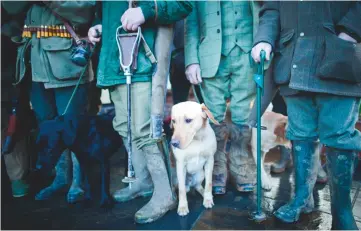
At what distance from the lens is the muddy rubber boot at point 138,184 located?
2.67 m

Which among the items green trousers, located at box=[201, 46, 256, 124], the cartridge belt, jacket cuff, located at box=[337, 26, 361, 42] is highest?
the cartridge belt

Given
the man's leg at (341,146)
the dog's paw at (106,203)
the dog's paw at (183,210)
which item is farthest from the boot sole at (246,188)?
the dog's paw at (106,203)

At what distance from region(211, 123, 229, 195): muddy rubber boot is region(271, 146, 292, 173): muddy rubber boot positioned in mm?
721

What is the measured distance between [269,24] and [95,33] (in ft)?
4.39

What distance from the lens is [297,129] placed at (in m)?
2.24

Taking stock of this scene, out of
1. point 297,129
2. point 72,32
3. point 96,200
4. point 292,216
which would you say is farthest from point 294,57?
point 96,200

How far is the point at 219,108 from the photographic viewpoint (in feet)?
9.24

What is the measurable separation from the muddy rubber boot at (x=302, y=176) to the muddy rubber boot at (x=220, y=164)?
0.66 m

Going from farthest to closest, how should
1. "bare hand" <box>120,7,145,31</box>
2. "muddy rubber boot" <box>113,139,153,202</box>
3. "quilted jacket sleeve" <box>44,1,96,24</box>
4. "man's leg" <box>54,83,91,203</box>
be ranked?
1. "man's leg" <box>54,83,91,203</box>
2. "muddy rubber boot" <box>113,139,153,202</box>
3. "quilted jacket sleeve" <box>44,1,96,24</box>
4. "bare hand" <box>120,7,145,31</box>

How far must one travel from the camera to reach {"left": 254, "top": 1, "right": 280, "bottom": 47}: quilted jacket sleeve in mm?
2254

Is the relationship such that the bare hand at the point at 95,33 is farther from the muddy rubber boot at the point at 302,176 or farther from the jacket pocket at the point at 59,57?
the muddy rubber boot at the point at 302,176

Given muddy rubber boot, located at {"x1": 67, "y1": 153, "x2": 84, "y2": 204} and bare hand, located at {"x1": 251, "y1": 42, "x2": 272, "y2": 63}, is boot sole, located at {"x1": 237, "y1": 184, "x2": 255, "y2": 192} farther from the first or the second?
muddy rubber boot, located at {"x1": 67, "y1": 153, "x2": 84, "y2": 204}

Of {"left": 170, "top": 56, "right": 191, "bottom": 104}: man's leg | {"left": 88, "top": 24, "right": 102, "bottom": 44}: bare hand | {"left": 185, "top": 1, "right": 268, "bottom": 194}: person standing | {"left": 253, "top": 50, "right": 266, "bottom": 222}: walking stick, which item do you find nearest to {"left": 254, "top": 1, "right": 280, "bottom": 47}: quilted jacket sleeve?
{"left": 253, "top": 50, "right": 266, "bottom": 222}: walking stick

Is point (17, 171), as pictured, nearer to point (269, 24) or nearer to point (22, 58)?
point (22, 58)
